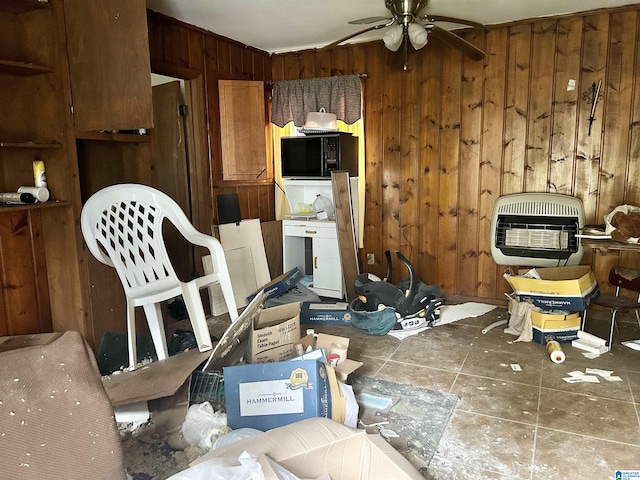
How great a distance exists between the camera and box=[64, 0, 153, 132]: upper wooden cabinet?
8.05 ft

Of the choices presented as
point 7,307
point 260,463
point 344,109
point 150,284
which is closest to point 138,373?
point 150,284

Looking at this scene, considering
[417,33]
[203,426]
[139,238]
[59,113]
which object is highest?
[417,33]

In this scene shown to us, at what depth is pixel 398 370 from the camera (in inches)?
113

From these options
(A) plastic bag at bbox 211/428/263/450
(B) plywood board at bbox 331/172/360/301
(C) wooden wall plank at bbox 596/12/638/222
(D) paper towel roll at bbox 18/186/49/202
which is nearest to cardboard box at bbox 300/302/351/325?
(B) plywood board at bbox 331/172/360/301

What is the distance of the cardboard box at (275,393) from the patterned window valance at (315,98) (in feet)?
9.34

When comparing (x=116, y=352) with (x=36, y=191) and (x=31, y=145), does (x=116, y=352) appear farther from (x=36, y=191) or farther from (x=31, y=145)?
(x=31, y=145)

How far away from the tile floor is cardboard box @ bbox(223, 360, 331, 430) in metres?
0.54

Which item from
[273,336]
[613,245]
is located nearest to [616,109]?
[613,245]

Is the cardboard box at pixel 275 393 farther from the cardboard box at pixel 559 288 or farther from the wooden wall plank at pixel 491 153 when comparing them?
the wooden wall plank at pixel 491 153

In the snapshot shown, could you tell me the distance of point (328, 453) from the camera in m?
1.37

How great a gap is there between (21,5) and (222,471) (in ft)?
8.12

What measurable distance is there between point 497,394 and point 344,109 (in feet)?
9.13

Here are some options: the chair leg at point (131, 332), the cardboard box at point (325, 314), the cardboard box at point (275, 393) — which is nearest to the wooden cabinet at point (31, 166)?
the chair leg at point (131, 332)

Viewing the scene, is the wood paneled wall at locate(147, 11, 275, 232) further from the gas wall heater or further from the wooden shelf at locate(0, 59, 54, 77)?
the gas wall heater
